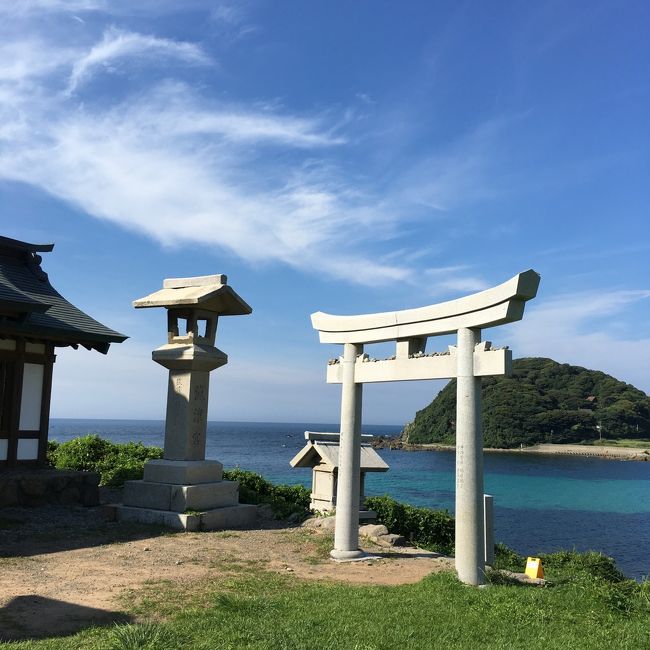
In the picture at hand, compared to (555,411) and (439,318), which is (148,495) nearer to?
(439,318)

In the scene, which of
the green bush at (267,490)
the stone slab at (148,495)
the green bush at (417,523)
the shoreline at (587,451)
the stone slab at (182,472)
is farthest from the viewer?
the shoreline at (587,451)

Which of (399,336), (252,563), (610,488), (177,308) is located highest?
(177,308)

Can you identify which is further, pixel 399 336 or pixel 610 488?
pixel 610 488

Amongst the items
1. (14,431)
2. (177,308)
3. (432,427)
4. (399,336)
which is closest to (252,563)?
(399,336)

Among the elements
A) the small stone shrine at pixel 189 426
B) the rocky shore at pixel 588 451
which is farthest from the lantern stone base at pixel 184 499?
the rocky shore at pixel 588 451

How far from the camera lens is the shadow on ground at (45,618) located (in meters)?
5.78

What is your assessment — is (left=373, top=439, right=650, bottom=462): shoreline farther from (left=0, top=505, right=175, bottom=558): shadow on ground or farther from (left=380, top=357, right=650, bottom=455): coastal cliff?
(left=0, top=505, right=175, bottom=558): shadow on ground

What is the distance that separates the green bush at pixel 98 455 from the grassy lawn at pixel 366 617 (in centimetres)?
1122

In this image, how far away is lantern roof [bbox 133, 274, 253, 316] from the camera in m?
12.9

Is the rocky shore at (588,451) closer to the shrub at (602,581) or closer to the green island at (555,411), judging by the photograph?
the green island at (555,411)

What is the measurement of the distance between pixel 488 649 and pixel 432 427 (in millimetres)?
103832

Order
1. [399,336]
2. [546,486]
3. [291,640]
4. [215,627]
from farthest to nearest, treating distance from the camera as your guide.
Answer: [546,486] < [399,336] < [215,627] < [291,640]

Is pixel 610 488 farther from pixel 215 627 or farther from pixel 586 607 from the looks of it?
pixel 215 627

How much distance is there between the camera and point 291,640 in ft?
17.8
